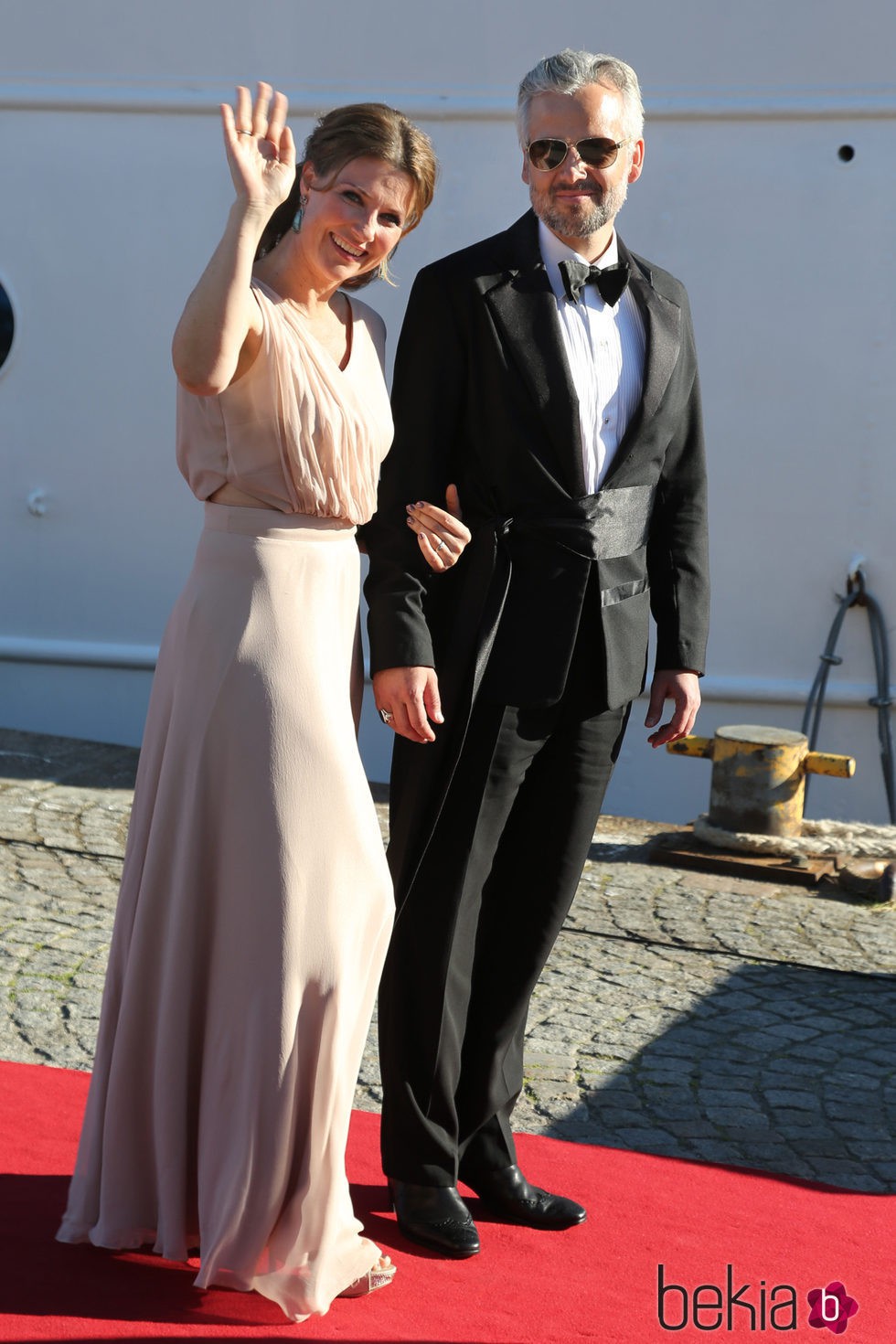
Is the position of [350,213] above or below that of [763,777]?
above

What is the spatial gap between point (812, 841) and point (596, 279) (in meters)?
4.13

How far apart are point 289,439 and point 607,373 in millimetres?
690

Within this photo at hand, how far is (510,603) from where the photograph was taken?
108 inches

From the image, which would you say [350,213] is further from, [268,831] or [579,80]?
[268,831]

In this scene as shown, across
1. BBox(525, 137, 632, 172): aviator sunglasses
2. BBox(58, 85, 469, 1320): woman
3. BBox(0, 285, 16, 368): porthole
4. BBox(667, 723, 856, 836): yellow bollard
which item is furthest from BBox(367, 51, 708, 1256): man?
BBox(0, 285, 16, 368): porthole

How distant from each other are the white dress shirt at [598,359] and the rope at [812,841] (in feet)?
12.6

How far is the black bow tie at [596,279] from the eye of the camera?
2.73 meters

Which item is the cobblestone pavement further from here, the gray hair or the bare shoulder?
the gray hair

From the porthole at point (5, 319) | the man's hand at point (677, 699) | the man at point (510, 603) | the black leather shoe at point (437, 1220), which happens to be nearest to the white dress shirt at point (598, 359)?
the man at point (510, 603)

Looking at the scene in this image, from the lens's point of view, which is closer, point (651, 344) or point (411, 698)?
point (411, 698)

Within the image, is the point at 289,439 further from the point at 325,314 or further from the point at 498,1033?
the point at 498,1033

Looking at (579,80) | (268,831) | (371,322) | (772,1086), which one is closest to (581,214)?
(579,80)

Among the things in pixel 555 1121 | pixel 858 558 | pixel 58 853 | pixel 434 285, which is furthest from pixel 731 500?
pixel 434 285

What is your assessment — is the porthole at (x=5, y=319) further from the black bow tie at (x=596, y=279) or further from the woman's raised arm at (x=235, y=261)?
the woman's raised arm at (x=235, y=261)
